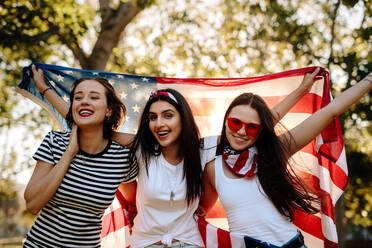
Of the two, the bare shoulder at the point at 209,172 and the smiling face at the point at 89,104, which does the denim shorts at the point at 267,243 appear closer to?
the bare shoulder at the point at 209,172

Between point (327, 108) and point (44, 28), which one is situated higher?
point (44, 28)

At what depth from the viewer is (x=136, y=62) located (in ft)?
43.7

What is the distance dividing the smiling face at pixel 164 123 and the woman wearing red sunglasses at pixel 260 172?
50cm

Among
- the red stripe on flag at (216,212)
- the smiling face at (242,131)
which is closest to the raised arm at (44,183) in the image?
the smiling face at (242,131)

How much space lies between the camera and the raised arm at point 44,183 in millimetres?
2836

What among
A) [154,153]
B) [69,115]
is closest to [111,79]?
[69,115]

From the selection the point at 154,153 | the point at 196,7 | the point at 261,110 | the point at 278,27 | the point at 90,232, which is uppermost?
the point at 196,7

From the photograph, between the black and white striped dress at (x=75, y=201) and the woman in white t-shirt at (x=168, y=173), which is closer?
the black and white striped dress at (x=75, y=201)

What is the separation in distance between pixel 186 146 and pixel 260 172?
777mm

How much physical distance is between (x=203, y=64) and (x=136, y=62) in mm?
2946

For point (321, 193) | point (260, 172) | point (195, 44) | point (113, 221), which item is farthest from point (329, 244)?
point (195, 44)

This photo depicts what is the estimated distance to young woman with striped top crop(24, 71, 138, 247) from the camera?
2865mm

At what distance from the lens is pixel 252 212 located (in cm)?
301

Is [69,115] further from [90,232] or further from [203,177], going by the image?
[203,177]
